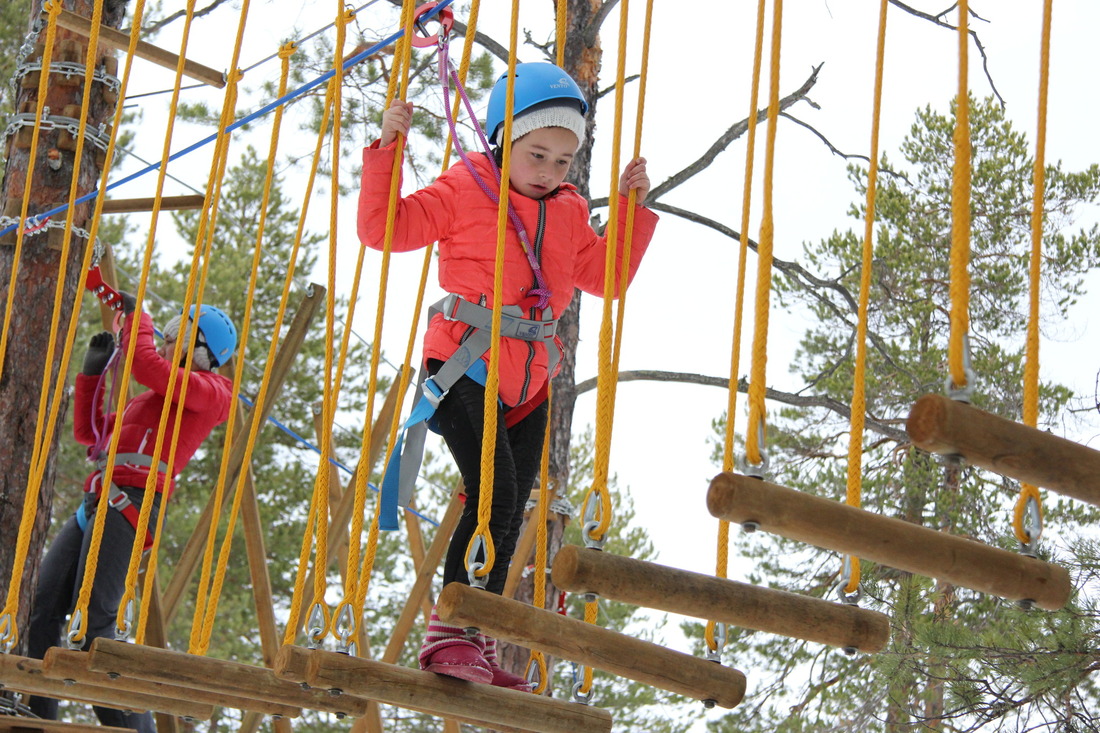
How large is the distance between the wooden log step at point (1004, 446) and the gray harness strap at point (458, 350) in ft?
3.40

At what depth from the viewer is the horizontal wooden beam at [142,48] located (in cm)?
373

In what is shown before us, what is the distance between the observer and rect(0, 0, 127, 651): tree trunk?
375 cm

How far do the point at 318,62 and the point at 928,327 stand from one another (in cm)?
442

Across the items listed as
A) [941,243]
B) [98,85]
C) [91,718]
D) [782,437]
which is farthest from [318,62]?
[91,718]

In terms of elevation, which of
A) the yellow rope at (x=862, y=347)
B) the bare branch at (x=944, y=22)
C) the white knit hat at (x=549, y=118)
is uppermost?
the bare branch at (x=944, y=22)

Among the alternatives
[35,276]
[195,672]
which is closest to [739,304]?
[195,672]

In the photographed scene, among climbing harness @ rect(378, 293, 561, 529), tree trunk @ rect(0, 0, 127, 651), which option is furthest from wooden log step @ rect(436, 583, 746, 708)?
tree trunk @ rect(0, 0, 127, 651)

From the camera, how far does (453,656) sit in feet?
8.16

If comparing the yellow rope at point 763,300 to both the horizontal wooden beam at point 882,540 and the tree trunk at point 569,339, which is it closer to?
the horizontal wooden beam at point 882,540

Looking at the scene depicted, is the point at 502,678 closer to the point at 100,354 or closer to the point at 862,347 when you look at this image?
the point at 862,347

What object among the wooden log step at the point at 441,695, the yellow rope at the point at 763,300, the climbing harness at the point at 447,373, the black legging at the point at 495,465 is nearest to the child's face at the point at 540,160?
the climbing harness at the point at 447,373

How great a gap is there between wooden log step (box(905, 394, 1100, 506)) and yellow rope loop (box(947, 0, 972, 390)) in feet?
0.26

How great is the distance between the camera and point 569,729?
2.54 m

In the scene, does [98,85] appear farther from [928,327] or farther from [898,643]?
[928,327]
